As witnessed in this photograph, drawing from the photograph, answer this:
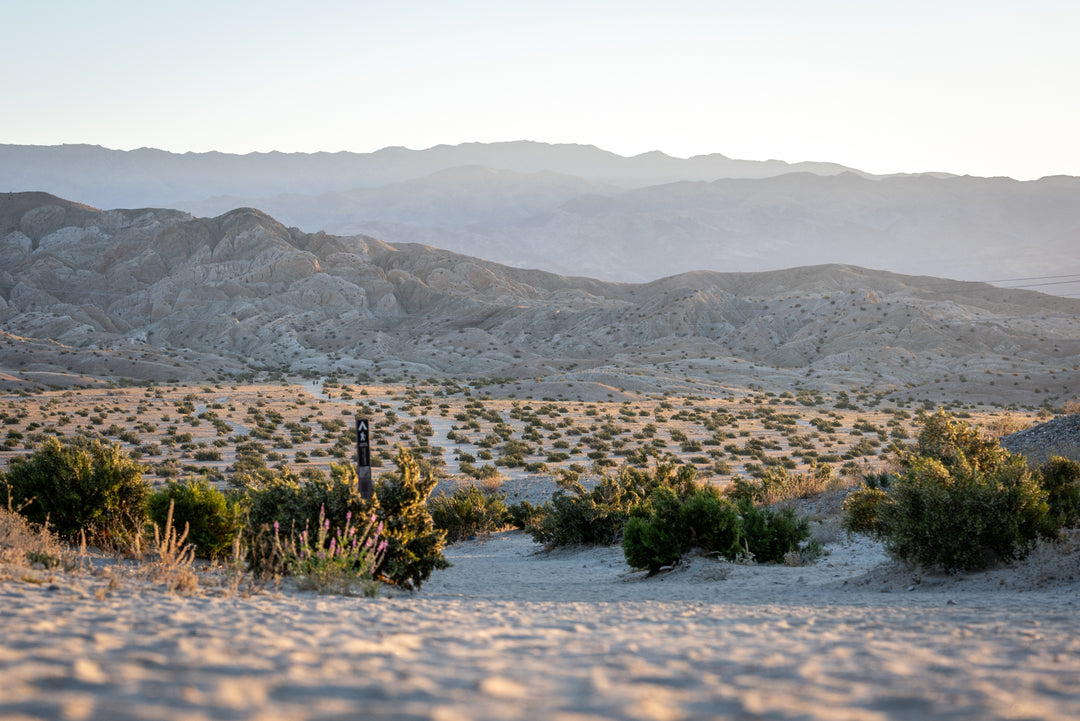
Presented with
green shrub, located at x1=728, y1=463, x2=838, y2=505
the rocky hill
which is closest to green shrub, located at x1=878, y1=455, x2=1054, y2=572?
green shrub, located at x1=728, y1=463, x2=838, y2=505

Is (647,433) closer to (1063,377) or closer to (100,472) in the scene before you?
(100,472)

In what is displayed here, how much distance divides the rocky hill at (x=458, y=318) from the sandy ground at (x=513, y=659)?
1827 inches

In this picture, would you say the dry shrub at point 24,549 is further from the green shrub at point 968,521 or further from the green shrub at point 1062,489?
the green shrub at point 1062,489

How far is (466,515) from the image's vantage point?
752 inches

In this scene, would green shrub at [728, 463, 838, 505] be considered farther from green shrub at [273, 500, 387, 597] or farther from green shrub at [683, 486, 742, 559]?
green shrub at [273, 500, 387, 597]

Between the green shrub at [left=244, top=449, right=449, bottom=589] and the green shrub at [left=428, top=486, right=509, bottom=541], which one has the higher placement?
the green shrub at [left=244, top=449, right=449, bottom=589]

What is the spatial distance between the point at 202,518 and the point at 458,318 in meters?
87.4

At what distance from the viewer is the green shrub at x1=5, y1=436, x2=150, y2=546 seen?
1185 centimetres

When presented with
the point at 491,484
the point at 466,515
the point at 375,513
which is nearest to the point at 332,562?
the point at 375,513

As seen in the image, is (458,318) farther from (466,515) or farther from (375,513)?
(375,513)

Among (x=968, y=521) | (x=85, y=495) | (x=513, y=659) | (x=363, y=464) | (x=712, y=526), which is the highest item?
(x=363, y=464)

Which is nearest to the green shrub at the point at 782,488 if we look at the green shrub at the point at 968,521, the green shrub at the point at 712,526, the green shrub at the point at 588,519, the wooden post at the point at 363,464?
the green shrub at the point at 588,519

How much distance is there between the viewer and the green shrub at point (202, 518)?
11.3 m

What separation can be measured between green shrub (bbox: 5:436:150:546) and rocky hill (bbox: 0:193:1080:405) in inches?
1626
